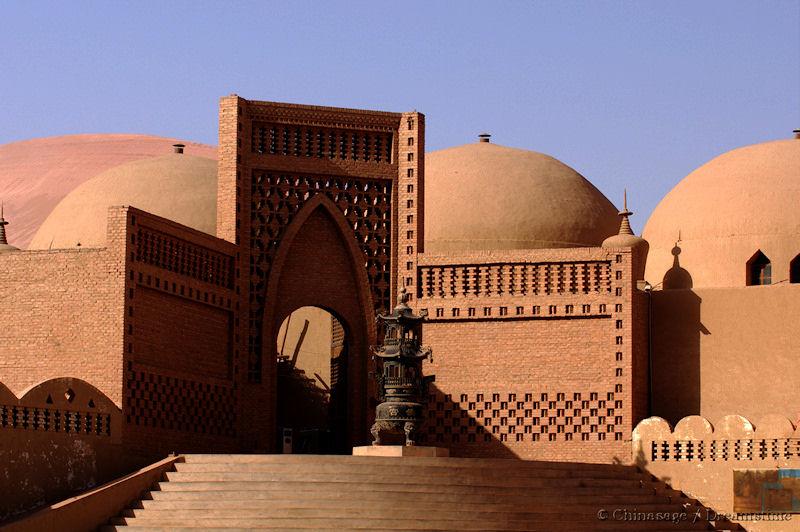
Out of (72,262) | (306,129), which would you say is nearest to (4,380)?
(72,262)

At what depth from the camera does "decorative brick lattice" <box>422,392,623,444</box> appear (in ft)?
88.5

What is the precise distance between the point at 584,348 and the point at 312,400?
6202 millimetres

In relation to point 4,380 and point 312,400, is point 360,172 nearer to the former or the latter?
point 312,400

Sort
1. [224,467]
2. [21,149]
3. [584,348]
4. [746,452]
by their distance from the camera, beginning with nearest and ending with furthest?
[224,467] < [746,452] < [584,348] < [21,149]

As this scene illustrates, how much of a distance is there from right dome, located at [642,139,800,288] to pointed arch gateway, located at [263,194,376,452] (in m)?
5.75

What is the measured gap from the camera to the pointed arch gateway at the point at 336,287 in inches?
1121

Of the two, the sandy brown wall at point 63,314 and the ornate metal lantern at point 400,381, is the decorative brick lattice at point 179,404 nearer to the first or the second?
the sandy brown wall at point 63,314

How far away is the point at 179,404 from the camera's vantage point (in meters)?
26.1

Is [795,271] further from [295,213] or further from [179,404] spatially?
[179,404]

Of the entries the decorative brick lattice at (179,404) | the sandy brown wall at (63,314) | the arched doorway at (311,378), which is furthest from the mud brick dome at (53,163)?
the sandy brown wall at (63,314)

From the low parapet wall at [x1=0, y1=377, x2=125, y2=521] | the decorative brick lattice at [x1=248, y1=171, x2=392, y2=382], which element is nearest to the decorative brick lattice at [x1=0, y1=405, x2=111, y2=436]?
the low parapet wall at [x1=0, y1=377, x2=125, y2=521]

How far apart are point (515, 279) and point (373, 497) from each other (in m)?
6.90

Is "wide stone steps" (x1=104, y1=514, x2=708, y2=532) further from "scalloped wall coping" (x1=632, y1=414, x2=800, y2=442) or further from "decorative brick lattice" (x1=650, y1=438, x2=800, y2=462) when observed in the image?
"scalloped wall coping" (x1=632, y1=414, x2=800, y2=442)

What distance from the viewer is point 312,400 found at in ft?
102
